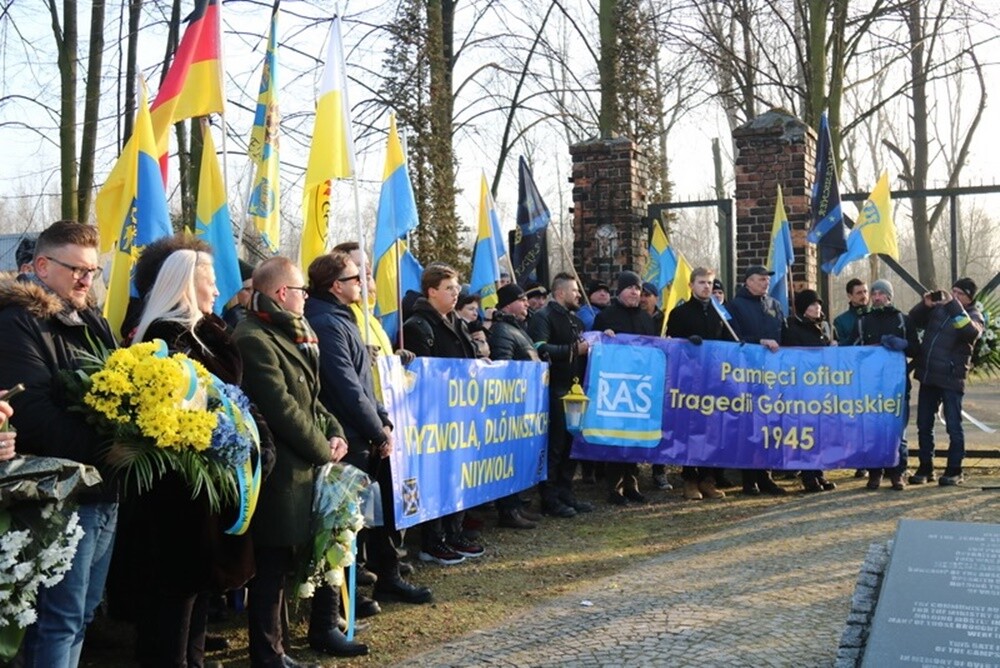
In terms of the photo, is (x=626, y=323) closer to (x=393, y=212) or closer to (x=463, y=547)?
(x=463, y=547)

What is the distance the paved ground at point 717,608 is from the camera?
5.25 metres

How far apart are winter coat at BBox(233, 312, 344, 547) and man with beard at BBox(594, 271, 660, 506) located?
5.38 meters

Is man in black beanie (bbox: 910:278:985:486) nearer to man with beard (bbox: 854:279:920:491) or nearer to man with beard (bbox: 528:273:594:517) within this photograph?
man with beard (bbox: 854:279:920:491)

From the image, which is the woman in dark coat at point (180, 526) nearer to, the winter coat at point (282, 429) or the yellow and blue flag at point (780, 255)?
the winter coat at point (282, 429)

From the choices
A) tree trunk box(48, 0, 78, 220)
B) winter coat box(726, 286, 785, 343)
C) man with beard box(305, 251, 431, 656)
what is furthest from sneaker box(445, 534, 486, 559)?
tree trunk box(48, 0, 78, 220)

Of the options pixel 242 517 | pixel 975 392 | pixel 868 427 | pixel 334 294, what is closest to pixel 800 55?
pixel 975 392

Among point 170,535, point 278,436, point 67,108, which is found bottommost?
point 170,535

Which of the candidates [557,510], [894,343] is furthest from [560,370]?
[894,343]

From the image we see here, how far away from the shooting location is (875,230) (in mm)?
11891

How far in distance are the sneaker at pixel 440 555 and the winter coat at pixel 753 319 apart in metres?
4.03

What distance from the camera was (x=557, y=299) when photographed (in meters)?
9.54

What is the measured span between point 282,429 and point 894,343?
706 cm

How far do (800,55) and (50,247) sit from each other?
19.3m

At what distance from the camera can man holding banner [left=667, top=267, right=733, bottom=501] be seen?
10000 millimetres
